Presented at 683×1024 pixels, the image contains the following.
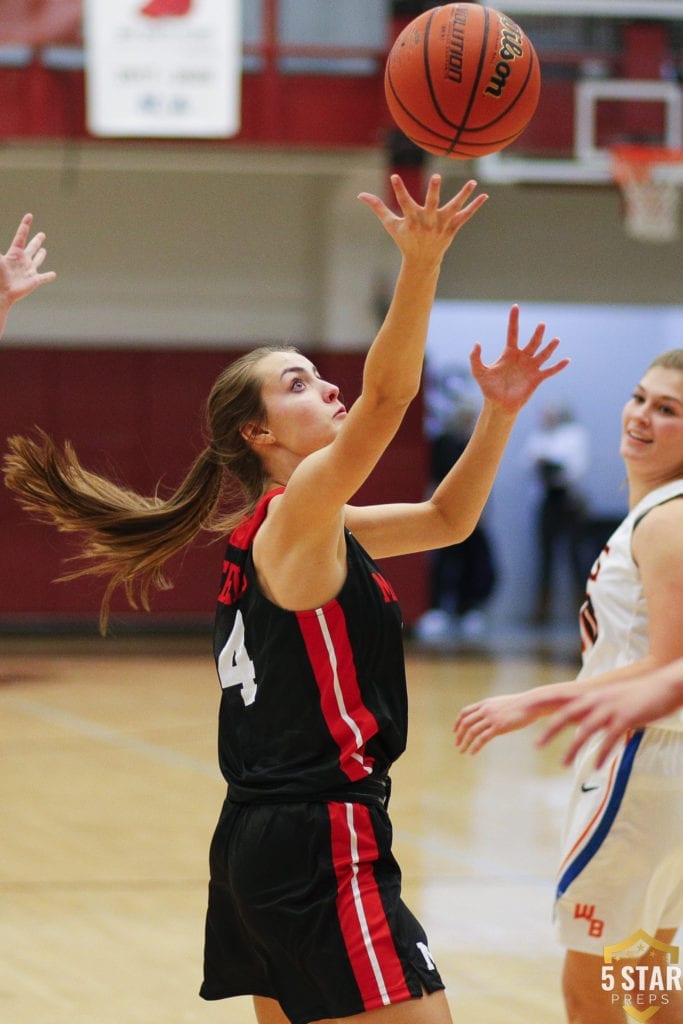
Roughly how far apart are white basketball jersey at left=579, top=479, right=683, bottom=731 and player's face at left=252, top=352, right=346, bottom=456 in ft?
2.49

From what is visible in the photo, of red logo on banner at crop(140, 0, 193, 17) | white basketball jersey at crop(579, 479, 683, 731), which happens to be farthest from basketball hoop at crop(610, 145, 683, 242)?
white basketball jersey at crop(579, 479, 683, 731)

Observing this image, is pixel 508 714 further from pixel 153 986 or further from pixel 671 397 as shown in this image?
pixel 153 986

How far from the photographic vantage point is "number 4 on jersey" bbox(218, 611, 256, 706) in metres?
2.39

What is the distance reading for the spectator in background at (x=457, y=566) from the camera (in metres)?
12.1

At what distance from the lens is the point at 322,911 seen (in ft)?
7.49

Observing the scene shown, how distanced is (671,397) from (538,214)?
9926 millimetres

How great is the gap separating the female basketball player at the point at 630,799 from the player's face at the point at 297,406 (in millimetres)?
628

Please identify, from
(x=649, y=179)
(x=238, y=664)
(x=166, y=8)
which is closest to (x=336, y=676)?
(x=238, y=664)

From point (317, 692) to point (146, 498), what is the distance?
2.06 feet

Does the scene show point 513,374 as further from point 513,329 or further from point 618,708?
point 618,708

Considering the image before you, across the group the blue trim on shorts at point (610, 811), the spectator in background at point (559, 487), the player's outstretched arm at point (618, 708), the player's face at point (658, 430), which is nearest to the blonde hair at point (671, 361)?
the player's face at point (658, 430)

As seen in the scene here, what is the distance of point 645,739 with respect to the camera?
2863 millimetres

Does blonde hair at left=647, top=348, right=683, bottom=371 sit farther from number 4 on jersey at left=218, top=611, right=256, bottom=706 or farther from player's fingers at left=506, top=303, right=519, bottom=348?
number 4 on jersey at left=218, top=611, right=256, bottom=706

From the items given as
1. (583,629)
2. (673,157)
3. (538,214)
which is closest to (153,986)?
(583,629)
